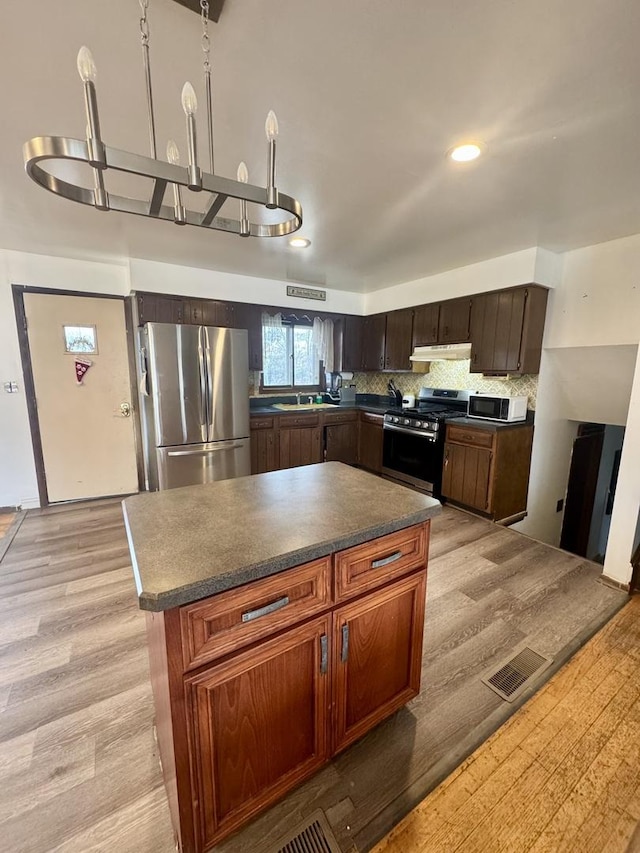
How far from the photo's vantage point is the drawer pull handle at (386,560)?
4.14ft

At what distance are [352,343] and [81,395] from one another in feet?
11.0

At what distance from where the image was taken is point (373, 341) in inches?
193

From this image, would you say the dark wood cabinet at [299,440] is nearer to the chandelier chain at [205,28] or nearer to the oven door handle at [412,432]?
the oven door handle at [412,432]

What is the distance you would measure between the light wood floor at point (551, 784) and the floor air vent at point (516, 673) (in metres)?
0.07

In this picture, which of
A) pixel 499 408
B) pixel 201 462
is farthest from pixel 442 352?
pixel 201 462

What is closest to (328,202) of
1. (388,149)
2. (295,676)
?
(388,149)

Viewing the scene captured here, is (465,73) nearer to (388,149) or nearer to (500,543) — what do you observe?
(388,149)

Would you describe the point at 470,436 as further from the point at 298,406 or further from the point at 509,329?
the point at 298,406

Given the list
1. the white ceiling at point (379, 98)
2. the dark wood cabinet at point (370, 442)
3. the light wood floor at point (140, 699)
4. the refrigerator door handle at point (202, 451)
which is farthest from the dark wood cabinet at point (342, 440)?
the white ceiling at point (379, 98)

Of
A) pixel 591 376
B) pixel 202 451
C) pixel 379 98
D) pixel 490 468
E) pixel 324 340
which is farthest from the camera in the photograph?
pixel 324 340

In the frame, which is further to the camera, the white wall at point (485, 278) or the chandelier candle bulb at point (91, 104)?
the white wall at point (485, 278)

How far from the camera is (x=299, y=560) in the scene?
105cm

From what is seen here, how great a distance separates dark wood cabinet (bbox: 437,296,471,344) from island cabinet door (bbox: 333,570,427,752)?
293 cm

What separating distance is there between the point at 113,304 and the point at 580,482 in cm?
560
